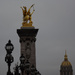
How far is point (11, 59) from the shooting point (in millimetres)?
21266

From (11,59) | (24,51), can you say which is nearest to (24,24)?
(24,51)

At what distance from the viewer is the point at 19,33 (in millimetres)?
56375

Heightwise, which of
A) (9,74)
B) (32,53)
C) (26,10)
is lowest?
(9,74)

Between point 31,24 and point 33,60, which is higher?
point 31,24

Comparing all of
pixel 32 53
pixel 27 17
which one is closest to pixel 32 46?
pixel 32 53

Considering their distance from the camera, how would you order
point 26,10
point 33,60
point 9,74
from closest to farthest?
point 9,74, point 33,60, point 26,10

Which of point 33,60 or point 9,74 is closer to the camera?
point 9,74

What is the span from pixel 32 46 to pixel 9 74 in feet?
114

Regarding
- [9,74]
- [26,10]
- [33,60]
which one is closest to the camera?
[9,74]

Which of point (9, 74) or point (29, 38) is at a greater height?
point (29, 38)

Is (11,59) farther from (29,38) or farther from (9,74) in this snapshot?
(29,38)

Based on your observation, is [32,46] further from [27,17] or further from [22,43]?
[27,17]

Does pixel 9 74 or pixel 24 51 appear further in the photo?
pixel 24 51

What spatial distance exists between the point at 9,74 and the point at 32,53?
115ft
